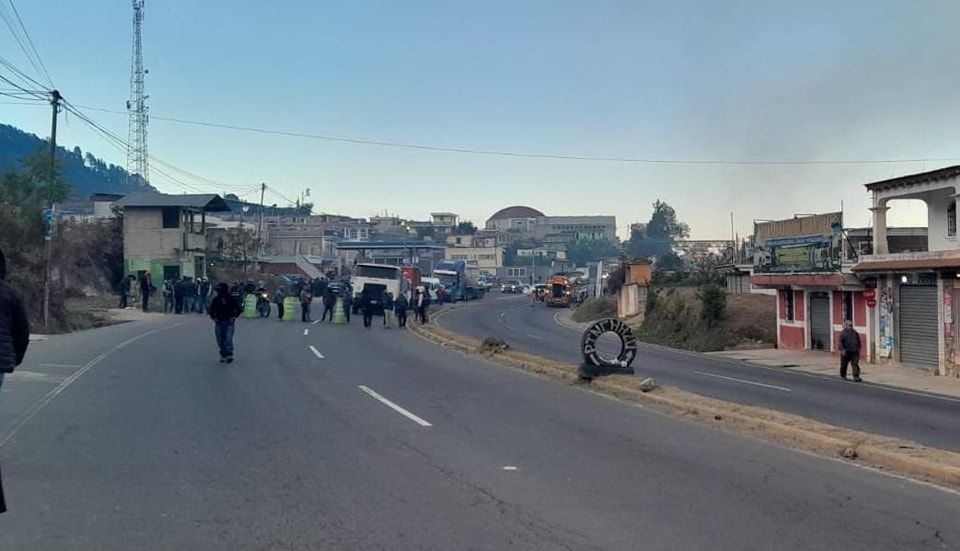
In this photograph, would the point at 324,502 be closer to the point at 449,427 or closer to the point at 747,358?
the point at 449,427

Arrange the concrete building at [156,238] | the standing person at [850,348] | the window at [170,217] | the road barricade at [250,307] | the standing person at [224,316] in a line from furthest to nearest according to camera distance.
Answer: the window at [170,217], the concrete building at [156,238], the road barricade at [250,307], the standing person at [850,348], the standing person at [224,316]

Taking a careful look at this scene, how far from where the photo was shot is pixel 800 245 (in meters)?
38.7

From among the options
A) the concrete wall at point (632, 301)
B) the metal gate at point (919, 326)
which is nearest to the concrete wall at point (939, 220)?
the metal gate at point (919, 326)

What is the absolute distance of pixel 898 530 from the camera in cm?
777

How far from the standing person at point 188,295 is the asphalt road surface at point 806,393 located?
58.5 feet

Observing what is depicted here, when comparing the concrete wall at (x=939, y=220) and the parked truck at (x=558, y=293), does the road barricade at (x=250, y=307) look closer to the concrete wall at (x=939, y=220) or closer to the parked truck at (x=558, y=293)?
the concrete wall at (x=939, y=220)

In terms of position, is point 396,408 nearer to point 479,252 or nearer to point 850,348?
point 850,348

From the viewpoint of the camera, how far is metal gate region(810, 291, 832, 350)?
37438mm

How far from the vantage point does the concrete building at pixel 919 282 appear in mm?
28719

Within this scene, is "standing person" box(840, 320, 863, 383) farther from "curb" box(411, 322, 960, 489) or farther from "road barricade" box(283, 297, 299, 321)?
"road barricade" box(283, 297, 299, 321)

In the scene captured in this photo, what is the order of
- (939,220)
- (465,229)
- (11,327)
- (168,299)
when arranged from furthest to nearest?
(465,229), (168,299), (939,220), (11,327)

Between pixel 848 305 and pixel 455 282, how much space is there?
50.5 metres

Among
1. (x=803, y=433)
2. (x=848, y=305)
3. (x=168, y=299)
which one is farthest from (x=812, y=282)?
(x=168, y=299)

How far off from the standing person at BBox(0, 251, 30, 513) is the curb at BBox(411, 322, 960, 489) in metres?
8.42
